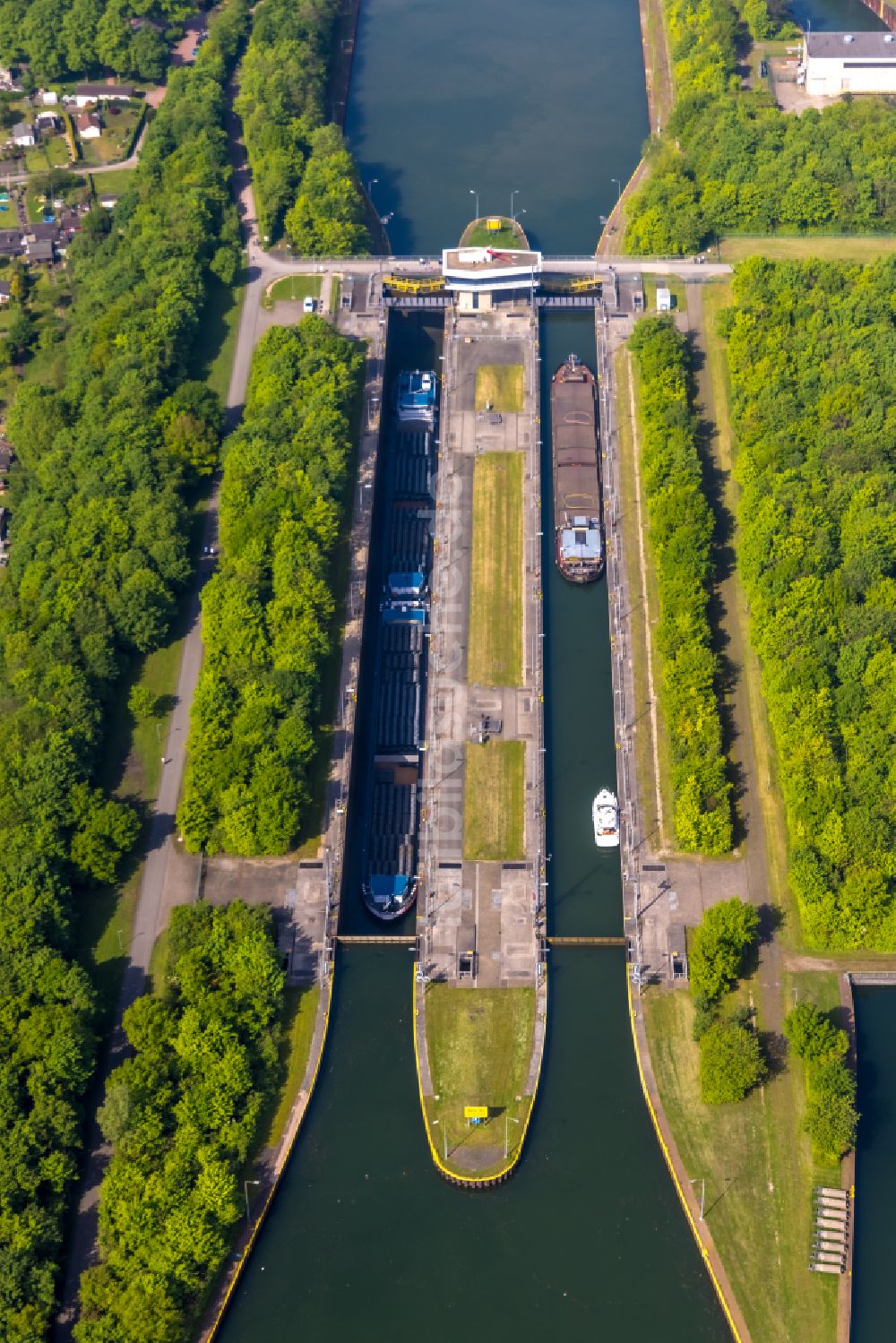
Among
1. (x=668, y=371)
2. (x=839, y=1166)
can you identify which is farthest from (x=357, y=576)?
(x=839, y=1166)

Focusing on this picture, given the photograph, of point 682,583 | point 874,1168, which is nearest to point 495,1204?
point 874,1168

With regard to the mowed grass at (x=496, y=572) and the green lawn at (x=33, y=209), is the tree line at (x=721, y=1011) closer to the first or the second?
the mowed grass at (x=496, y=572)

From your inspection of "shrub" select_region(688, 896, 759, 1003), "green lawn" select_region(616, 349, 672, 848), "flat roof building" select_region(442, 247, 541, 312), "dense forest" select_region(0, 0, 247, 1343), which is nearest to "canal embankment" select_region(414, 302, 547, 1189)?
"flat roof building" select_region(442, 247, 541, 312)

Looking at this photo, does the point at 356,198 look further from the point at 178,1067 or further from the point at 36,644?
the point at 178,1067

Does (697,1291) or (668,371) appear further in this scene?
(668,371)

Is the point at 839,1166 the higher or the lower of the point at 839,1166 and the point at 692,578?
the lower

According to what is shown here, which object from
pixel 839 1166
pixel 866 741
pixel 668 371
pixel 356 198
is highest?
pixel 356 198
